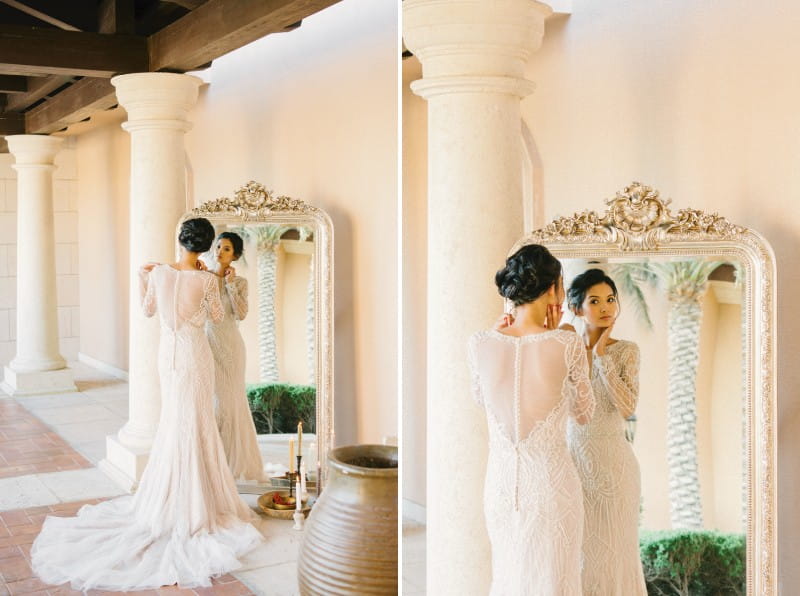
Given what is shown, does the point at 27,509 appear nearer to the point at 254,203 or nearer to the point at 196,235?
the point at 196,235

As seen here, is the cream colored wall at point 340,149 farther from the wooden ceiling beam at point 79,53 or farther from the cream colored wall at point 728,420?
the cream colored wall at point 728,420

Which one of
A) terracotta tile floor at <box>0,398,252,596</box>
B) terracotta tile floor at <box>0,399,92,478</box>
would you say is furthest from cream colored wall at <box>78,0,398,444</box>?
terracotta tile floor at <box>0,399,92,478</box>

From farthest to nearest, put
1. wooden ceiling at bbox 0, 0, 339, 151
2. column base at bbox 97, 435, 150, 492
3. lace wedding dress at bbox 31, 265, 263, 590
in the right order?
column base at bbox 97, 435, 150, 492, wooden ceiling at bbox 0, 0, 339, 151, lace wedding dress at bbox 31, 265, 263, 590

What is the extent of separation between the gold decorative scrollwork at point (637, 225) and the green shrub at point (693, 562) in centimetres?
99

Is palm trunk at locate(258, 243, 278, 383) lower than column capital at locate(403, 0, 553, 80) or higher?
lower

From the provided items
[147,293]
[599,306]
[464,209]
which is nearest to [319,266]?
[147,293]

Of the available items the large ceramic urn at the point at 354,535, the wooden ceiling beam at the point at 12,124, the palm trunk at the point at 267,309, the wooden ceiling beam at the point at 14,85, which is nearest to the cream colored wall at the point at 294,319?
the palm trunk at the point at 267,309

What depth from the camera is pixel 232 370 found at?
5219 millimetres

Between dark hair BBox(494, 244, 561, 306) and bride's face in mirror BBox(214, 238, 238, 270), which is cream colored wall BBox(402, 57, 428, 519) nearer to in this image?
bride's face in mirror BBox(214, 238, 238, 270)

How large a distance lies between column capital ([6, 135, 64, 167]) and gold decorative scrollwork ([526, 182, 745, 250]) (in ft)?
16.2

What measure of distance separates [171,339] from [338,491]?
5.41 feet

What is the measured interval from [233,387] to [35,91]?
3.44 metres

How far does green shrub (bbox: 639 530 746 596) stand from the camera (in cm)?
292

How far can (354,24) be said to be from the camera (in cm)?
482
